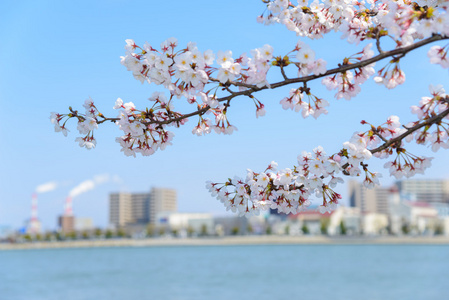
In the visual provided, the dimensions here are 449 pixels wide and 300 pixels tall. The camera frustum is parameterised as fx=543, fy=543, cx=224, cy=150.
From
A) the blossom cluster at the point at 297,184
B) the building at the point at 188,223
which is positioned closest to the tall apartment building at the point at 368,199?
the building at the point at 188,223

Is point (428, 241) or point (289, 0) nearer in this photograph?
point (289, 0)

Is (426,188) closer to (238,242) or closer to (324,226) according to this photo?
(324,226)

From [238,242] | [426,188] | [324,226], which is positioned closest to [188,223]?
[238,242]

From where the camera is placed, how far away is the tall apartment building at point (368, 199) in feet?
581

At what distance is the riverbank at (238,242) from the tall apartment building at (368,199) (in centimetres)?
4719

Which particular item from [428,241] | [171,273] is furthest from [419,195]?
[171,273]

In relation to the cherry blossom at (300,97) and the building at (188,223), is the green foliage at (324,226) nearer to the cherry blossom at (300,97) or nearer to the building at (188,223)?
the building at (188,223)

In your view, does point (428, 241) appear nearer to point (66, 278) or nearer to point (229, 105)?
point (66, 278)

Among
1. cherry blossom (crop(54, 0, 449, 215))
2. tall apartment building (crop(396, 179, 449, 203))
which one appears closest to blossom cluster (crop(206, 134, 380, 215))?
cherry blossom (crop(54, 0, 449, 215))

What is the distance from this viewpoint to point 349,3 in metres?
4.16

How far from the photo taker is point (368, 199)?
17712 centimetres

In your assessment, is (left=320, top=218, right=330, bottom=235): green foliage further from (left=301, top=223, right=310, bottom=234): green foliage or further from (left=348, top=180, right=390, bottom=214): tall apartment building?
(left=348, top=180, right=390, bottom=214): tall apartment building

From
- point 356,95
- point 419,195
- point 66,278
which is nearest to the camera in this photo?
point 356,95

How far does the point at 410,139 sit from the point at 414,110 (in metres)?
0.20
